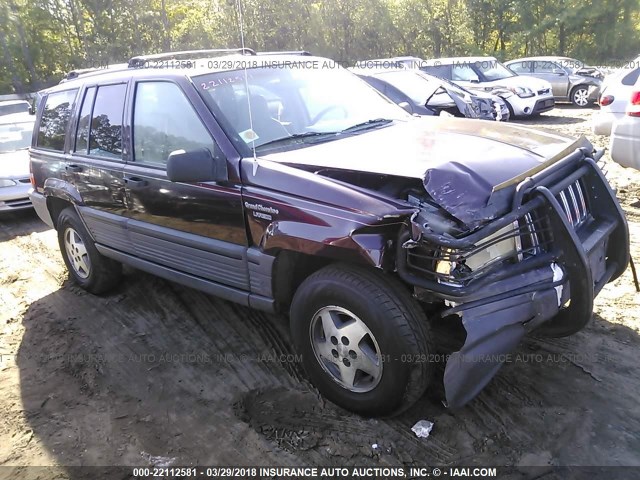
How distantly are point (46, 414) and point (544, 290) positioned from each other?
309 cm

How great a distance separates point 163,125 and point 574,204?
2745 millimetres

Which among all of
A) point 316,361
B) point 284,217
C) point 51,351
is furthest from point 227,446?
point 51,351

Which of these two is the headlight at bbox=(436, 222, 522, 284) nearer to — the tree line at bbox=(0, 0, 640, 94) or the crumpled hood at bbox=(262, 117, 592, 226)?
the crumpled hood at bbox=(262, 117, 592, 226)

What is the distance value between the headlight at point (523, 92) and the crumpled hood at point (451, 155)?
33.3ft

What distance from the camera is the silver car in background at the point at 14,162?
26.6 ft

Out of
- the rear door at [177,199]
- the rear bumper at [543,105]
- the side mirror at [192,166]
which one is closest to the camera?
the side mirror at [192,166]

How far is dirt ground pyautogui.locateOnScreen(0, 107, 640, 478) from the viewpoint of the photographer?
2801mm

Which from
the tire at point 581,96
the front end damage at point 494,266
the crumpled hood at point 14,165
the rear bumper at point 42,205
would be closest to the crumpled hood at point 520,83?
the tire at point 581,96

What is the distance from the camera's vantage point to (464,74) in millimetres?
13805

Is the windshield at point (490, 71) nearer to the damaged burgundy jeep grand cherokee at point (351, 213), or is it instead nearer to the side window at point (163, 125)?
the damaged burgundy jeep grand cherokee at point (351, 213)

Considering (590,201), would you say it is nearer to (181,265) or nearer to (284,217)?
(284,217)

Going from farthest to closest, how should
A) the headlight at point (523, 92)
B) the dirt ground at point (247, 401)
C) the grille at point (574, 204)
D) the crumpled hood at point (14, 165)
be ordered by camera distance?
the headlight at point (523, 92), the crumpled hood at point (14, 165), the grille at point (574, 204), the dirt ground at point (247, 401)

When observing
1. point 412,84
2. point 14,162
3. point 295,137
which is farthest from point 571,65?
point 295,137

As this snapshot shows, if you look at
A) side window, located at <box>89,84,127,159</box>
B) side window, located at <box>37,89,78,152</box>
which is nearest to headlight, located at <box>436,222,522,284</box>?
side window, located at <box>89,84,127,159</box>
